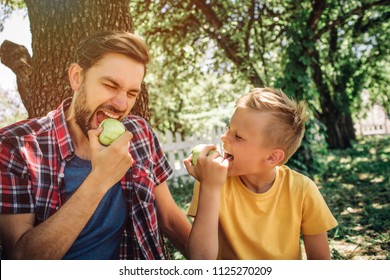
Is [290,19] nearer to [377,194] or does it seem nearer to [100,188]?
[377,194]

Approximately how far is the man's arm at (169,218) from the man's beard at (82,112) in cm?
47

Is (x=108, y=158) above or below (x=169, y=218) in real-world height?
above

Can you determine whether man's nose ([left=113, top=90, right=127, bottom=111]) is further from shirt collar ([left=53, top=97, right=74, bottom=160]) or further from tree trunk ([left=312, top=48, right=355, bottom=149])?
tree trunk ([left=312, top=48, right=355, bottom=149])

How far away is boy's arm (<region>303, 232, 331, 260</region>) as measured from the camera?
5.49 feet

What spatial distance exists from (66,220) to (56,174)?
0.25 m

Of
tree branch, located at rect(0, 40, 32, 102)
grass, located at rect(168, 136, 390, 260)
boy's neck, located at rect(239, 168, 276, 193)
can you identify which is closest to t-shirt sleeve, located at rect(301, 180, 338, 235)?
boy's neck, located at rect(239, 168, 276, 193)

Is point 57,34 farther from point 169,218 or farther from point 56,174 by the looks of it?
point 169,218

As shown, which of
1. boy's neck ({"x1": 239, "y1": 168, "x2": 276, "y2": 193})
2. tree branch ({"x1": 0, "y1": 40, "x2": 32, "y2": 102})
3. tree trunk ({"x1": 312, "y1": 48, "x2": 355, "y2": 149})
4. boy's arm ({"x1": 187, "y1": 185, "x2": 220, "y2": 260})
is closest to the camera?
boy's arm ({"x1": 187, "y1": 185, "x2": 220, "y2": 260})

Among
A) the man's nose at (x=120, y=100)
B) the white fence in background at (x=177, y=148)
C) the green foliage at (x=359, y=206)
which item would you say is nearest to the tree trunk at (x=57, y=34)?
the man's nose at (x=120, y=100)

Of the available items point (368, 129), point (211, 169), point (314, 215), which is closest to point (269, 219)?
point (314, 215)

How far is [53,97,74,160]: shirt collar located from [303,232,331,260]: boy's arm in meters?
1.18

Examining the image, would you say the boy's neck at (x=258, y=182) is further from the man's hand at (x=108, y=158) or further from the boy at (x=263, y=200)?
the man's hand at (x=108, y=158)

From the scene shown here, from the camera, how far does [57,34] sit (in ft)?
6.29

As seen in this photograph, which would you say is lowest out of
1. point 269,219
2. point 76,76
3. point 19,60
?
point 269,219
